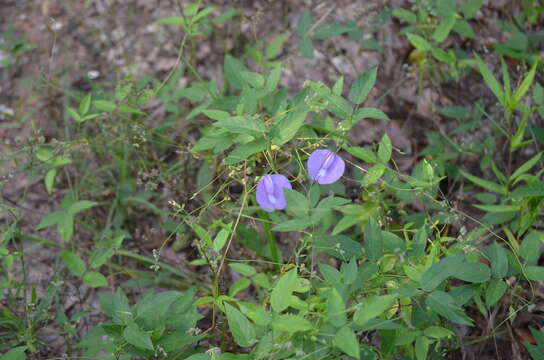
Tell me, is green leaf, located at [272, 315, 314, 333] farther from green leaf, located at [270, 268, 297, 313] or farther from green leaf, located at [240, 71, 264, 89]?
green leaf, located at [240, 71, 264, 89]

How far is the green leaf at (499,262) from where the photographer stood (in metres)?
1.46

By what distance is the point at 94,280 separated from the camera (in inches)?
77.9

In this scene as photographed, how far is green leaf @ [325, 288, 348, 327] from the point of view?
1252 millimetres

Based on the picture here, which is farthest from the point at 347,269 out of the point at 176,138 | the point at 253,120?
the point at 176,138

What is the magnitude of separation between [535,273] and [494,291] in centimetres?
15

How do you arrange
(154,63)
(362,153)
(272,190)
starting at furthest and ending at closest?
(154,63), (362,153), (272,190)

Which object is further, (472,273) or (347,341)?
(472,273)

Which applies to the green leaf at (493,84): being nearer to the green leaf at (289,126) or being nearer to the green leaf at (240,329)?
the green leaf at (289,126)

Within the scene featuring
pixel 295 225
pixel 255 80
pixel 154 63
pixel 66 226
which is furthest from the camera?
pixel 154 63

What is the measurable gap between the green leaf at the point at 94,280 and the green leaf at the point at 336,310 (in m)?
1.04

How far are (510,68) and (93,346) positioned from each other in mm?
2403

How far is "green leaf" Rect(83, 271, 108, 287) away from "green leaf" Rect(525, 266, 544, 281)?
144 centimetres

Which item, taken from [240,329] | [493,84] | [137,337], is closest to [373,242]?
[240,329]

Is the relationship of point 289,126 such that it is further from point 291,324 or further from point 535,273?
point 535,273
